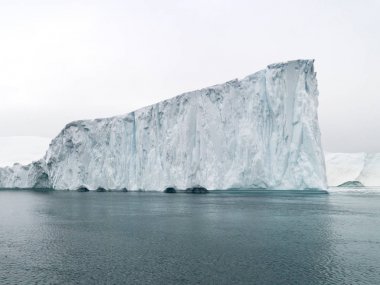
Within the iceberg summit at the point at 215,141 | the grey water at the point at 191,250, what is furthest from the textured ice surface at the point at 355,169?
the grey water at the point at 191,250

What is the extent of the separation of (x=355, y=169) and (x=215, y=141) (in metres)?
42.6

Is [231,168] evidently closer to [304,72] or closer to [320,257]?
[304,72]

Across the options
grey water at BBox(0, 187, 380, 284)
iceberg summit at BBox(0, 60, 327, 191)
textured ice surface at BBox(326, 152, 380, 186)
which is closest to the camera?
grey water at BBox(0, 187, 380, 284)

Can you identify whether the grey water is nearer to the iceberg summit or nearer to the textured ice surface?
the iceberg summit

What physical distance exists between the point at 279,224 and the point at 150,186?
39175 millimetres

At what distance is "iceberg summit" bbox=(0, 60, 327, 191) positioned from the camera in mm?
51000

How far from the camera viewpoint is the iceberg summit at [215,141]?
5100 cm

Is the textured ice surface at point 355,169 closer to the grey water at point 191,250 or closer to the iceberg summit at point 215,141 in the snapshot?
the iceberg summit at point 215,141

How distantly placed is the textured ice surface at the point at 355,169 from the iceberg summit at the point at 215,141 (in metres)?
35.3

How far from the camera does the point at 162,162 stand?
58.5 meters

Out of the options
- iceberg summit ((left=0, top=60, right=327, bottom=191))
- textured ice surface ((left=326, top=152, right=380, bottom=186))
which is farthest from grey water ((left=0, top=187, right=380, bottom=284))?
textured ice surface ((left=326, top=152, right=380, bottom=186))

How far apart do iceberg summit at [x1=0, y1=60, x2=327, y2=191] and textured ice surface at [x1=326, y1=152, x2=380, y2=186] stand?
35.3 meters

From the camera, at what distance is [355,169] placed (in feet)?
271

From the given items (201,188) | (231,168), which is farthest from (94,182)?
(231,168)
